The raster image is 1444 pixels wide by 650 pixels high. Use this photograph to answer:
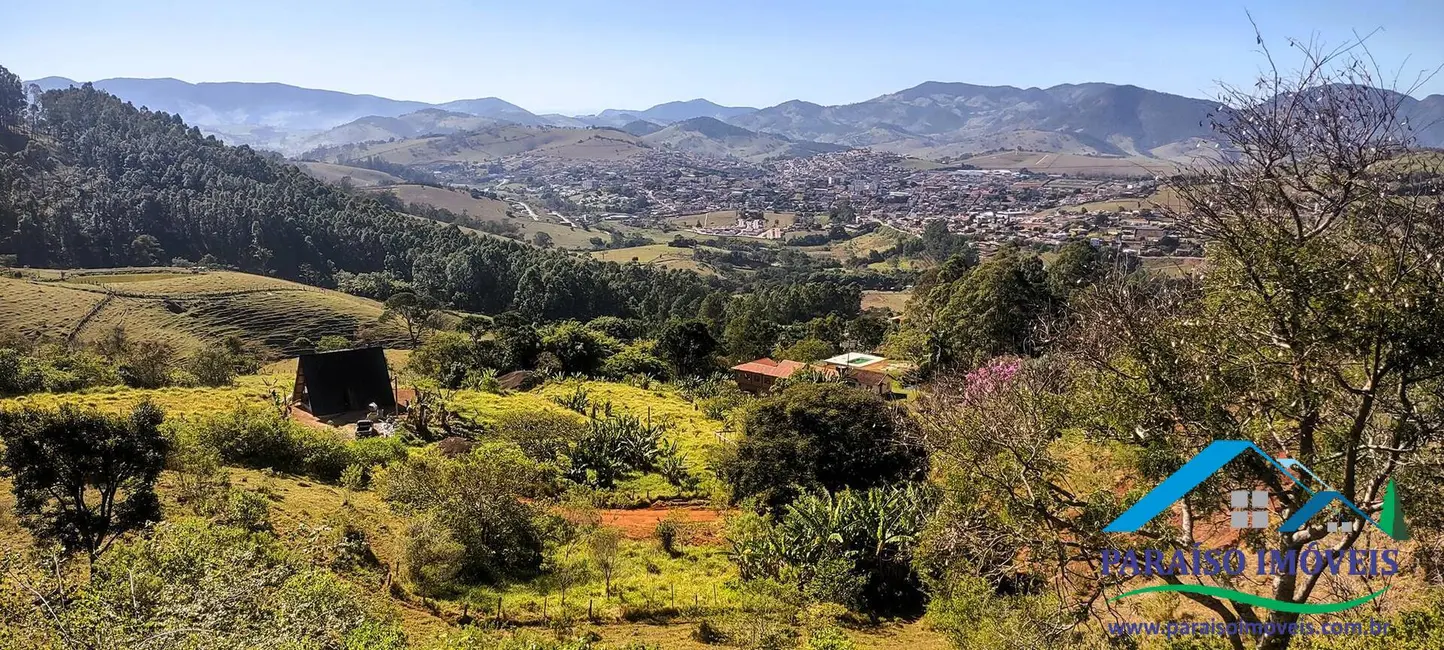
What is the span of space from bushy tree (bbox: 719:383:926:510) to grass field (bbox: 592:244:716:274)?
84.3 m

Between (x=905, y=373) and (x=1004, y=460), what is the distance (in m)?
26.3

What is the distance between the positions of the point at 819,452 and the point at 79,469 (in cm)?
1413

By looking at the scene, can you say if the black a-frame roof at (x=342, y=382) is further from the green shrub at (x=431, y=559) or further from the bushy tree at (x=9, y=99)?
the bushy tree at (x=9, y=99)

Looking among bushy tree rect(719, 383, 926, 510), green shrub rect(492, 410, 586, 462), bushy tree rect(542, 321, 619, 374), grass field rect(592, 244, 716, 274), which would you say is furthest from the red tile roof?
grass field rect(592, 244, 716, 274)

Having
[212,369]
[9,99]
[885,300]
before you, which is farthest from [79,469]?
[9,99]

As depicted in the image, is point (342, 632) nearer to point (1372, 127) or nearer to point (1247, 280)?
point (1247, 280)

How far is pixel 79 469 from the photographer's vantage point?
10.4 metres

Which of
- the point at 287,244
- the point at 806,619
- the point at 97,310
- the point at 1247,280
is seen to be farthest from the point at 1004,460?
the point at 287,244

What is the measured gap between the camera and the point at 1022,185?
191m

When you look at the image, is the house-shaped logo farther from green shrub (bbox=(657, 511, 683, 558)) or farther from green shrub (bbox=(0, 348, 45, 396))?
green shrub (bbox=(0, 348, 45, 396))

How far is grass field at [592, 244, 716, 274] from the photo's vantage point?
107394 millimetres

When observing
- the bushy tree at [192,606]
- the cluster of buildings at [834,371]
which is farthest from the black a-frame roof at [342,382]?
the bushy tree at [192,606]

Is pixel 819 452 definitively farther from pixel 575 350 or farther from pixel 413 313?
pixel 413 313

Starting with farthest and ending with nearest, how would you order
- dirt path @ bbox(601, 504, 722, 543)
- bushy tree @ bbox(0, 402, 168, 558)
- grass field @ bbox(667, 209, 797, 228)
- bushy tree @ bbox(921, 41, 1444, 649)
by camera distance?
1. grass field @ bbox(667, 209, 797, 228)
2. dirt path @ bbox(601, 504, 722, 543)
3. bushy tree @ bbox(0, 402, 168, 558)
4. bushy tree @ bbox(921, 41, 1444, 649)
